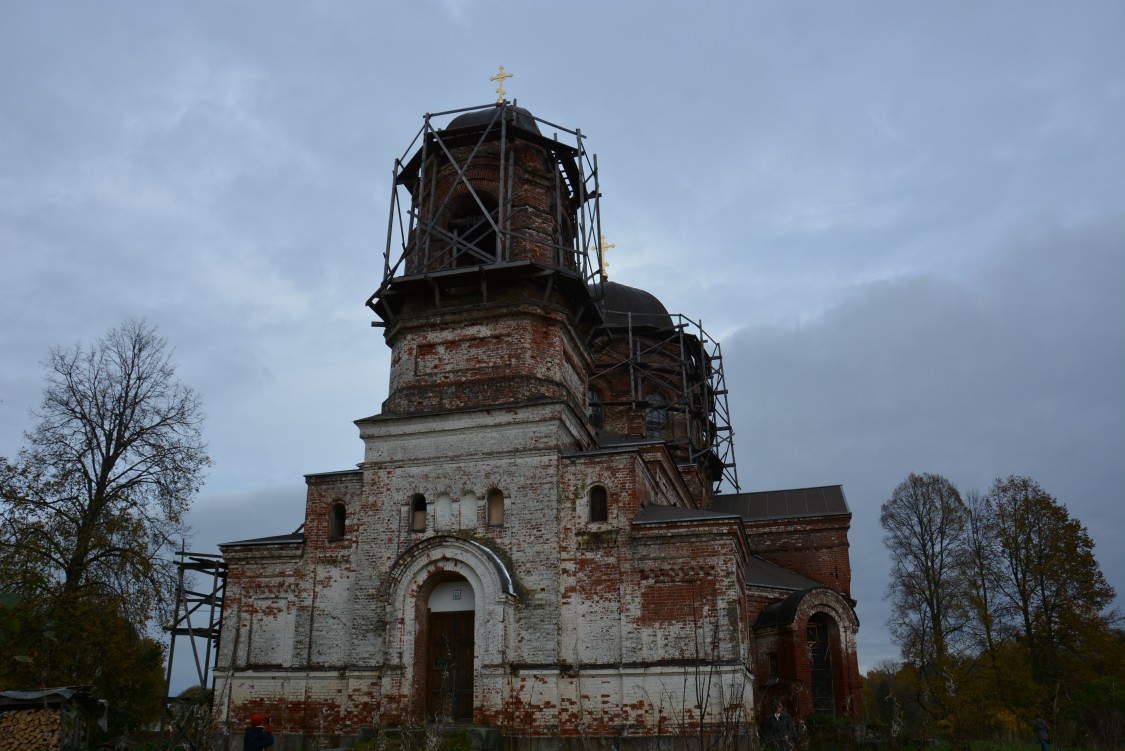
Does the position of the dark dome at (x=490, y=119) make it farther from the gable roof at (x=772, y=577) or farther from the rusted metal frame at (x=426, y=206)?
the gable roof at (x=772, y=577)

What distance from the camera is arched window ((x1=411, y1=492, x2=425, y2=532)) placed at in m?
18.1

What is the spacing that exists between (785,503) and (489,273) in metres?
14.8

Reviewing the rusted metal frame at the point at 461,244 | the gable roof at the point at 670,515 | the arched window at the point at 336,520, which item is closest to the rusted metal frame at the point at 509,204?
the rusted metal frame at the point at 461,244

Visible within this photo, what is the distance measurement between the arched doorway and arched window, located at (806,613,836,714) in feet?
29.1

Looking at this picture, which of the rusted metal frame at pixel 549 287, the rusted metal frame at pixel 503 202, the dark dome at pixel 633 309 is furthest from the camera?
the dark dome at pixel 633 309

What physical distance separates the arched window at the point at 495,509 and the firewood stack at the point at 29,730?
771 cm

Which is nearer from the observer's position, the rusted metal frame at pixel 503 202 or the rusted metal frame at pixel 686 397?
the rusted metal frame at pixel 503 202

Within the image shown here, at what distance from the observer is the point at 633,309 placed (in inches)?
1227

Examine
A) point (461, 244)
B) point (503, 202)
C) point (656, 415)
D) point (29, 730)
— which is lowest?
point (29, 730)

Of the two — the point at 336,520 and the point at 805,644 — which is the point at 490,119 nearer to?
the point at 336,520

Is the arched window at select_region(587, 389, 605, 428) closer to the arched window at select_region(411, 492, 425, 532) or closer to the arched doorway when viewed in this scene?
the arched window at select_region(411, 492, 425, 532)

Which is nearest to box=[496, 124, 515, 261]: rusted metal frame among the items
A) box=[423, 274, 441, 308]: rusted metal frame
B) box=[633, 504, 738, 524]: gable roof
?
box=[423, 274, 441, 308]: rusted metal frame

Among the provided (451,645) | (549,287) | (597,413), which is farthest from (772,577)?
(549,287)

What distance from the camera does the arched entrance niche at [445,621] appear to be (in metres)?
16.5
